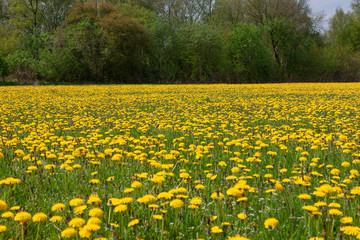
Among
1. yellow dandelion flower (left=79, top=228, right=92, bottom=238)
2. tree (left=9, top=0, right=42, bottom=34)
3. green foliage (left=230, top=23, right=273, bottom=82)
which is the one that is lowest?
yellow dandelion flower (left=79, top=228, right=92, bottom=238)

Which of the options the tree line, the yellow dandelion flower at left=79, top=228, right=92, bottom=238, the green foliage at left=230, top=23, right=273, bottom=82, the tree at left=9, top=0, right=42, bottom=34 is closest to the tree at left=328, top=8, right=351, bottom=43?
the tree line

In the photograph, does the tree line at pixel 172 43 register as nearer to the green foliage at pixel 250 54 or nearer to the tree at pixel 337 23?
the green foliage at pixel 250 54

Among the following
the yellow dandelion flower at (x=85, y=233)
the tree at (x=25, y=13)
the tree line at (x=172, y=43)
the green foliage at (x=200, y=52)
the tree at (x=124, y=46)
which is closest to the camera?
the yellow dandelion flower at (x=85, y=233)

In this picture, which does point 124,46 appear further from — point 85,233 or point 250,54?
point 85,233

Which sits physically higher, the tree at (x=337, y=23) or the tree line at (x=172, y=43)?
the tree at (x=337, y=23)

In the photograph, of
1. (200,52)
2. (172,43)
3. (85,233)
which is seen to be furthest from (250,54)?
(85,233)

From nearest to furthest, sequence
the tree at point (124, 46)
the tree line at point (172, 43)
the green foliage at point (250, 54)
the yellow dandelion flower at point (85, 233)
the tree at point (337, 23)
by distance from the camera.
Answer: the yellow dandelion flower at point (85, 233) < the tree line at point (172, 43) < the tree at point (124, 46) < the green foliage at point (250, 54) < the tree at point (337, 23)

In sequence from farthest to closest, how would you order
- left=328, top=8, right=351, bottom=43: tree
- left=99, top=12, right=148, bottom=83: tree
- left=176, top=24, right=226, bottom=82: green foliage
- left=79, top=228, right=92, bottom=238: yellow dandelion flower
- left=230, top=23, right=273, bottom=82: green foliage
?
left=328, top=8, right=351, bottom=43: tree < left=230, top=23, right=273, bottom=82: green foliage < left=176, top=24, right=226, bottom=82: green foliage < left=99, top=12, right=148, bottom=83: tree < left=79, top=228, right=92, bottom=238: yellow dandelion flower

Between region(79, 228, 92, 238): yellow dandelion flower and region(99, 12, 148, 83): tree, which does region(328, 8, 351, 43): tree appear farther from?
region(79, 228, 92, 238): yellow dandelion flower

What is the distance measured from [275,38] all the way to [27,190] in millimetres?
47323

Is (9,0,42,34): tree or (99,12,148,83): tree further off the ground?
(9,0,42,34): tree

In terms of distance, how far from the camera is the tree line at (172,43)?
36125mm

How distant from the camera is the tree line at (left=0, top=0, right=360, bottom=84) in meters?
36.1

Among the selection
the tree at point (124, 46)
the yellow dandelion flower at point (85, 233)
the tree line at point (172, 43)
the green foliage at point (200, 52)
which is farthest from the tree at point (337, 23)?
the yellow dandelion flower at point (85, 233)
